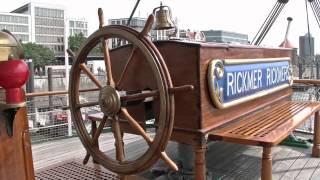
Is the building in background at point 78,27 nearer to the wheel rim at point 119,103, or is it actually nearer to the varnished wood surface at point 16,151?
the wheel rim at point 119,103

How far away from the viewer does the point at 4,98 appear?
140 cm

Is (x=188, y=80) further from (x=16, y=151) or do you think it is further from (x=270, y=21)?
(x=270, y=21)

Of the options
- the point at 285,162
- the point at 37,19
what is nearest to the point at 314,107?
the point at 285,162

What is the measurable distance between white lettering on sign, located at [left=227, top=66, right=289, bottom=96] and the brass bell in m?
0.62

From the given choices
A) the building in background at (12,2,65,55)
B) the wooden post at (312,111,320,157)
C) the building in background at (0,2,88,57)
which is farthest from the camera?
the building in background at (12,2,65,55)

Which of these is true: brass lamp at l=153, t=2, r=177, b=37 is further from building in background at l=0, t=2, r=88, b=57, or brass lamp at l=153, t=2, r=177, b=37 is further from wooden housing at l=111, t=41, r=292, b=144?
building in background at l=0, t=2, r=88, b=57

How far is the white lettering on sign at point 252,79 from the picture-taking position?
2.85 m

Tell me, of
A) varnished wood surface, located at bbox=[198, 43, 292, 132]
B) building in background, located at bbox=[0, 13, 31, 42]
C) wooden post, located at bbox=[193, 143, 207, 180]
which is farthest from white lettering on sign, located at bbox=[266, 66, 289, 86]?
building in background, located at bbox=[0, 13, 31, 42]

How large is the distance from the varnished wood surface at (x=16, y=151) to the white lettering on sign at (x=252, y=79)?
1.67 metres

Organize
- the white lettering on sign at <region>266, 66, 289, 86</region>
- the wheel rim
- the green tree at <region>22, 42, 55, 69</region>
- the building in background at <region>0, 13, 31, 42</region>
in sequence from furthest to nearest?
the building in background at <region>0, 13, 31, 42</region> → the green tree at <region>22, 42, 55, 69</region> → the white lettering on sign at <region>266, 66, 289, 86</region> → the wheel rim

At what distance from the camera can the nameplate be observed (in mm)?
2605

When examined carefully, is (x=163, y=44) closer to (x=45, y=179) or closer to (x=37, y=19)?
(x=45, y=179)

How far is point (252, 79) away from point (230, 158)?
1181 millimetres

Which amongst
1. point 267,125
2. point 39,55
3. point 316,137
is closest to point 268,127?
point 267,125
